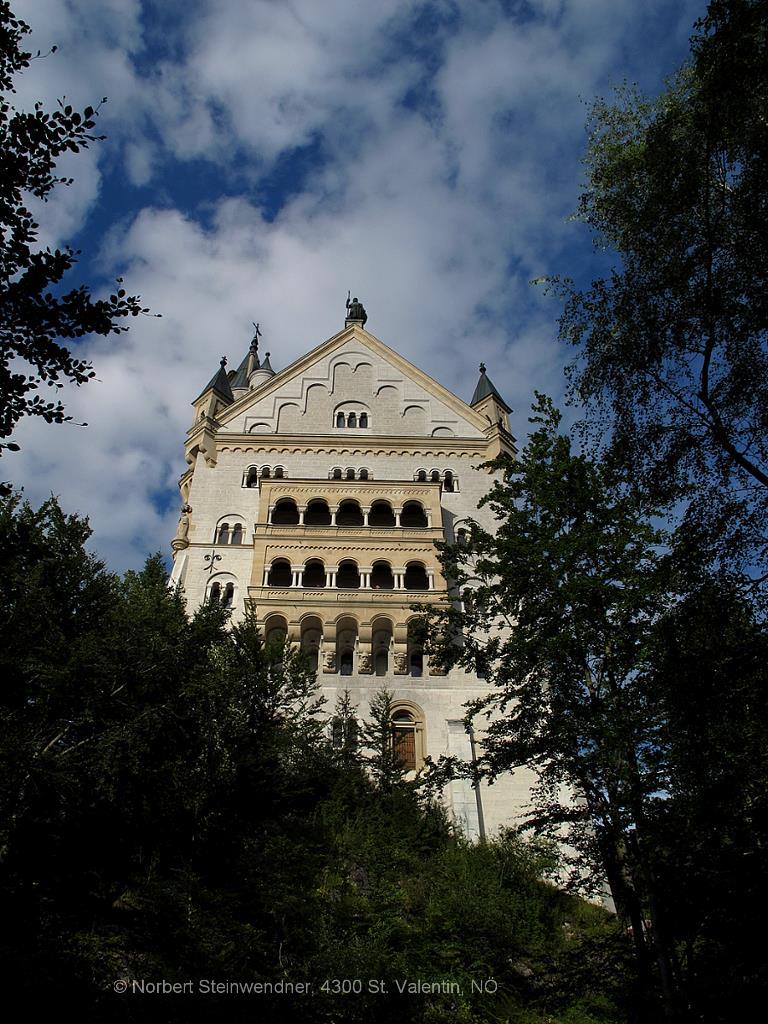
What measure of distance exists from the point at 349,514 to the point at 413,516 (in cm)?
306

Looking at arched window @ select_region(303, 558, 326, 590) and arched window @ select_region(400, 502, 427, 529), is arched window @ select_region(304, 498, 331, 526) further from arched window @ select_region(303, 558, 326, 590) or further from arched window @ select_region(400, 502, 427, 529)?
arched window @ select_region(400, 502, 427, 529)

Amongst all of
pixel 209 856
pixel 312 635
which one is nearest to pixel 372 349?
pixel 312 635

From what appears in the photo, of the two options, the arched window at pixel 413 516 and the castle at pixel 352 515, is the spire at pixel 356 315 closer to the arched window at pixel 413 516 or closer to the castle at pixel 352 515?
the castle at pixel 352 515

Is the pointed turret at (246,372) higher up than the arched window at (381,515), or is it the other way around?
the pointed turret at (246,372)

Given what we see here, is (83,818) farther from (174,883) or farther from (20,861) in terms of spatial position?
(174,883)

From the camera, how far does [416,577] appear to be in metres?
33.4

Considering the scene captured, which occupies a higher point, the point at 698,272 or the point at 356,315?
the point at 356,315

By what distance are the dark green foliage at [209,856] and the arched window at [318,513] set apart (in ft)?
40.3

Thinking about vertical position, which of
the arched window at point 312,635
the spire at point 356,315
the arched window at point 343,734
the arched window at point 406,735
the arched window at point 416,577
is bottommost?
the arched window at point 343,734

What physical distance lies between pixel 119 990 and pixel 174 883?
3784 mm

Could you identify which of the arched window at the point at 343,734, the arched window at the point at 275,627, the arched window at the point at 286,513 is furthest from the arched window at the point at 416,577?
the arched window at the point at 343,734

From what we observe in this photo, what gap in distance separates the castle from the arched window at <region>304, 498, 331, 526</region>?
78mm

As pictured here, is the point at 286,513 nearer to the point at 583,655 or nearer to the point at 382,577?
the point at 382,577

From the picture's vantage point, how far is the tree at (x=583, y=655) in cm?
1237
